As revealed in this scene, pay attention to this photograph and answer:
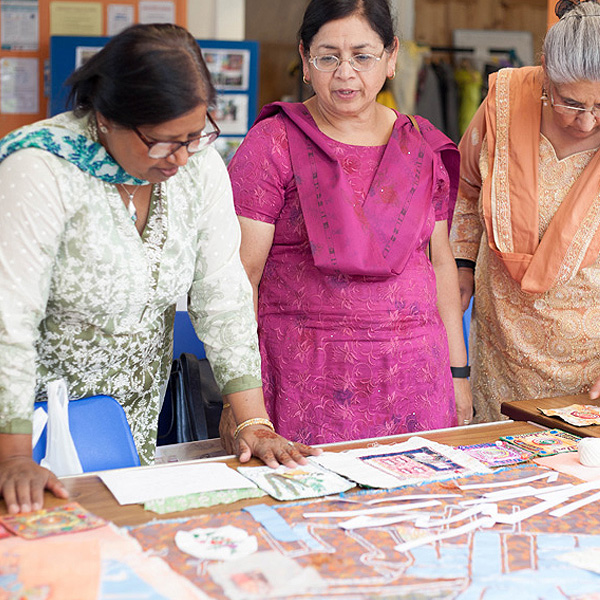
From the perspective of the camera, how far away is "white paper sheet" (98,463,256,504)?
1.41 metres

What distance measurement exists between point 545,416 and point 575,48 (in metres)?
0.82

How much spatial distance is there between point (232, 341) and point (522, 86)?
3.63 feet

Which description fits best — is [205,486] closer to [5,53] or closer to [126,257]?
[126,257]

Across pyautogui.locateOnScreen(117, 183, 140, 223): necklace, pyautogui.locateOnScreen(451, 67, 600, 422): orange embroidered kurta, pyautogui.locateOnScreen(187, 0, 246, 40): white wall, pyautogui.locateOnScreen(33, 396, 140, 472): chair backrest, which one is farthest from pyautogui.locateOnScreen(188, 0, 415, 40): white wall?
pyautogui.locateOnScreen(33, 396, 140, 472): chair backrest

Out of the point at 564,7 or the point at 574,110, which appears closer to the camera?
the point at 574,110

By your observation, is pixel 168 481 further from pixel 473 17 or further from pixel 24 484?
pixel 473 17

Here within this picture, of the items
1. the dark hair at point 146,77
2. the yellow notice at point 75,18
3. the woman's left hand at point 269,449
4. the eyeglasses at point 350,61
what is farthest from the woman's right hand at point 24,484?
the yellow notice at point 75,18

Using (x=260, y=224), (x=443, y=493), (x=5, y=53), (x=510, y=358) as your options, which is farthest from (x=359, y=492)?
(x=5, y=53)

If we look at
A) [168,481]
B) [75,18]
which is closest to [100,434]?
[168,481]

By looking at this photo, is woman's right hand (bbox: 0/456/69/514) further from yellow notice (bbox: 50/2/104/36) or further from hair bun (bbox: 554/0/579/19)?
yellow notice (bbox: 50/2/104/36)

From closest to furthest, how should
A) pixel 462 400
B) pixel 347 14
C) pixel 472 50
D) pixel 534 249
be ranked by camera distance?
pixel 347 14 < pixel 534 249 < pixel 462 400 < pixel 472 50

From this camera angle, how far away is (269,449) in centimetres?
160

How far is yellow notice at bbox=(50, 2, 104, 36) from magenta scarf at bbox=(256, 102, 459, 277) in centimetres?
251

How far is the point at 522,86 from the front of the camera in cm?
228
